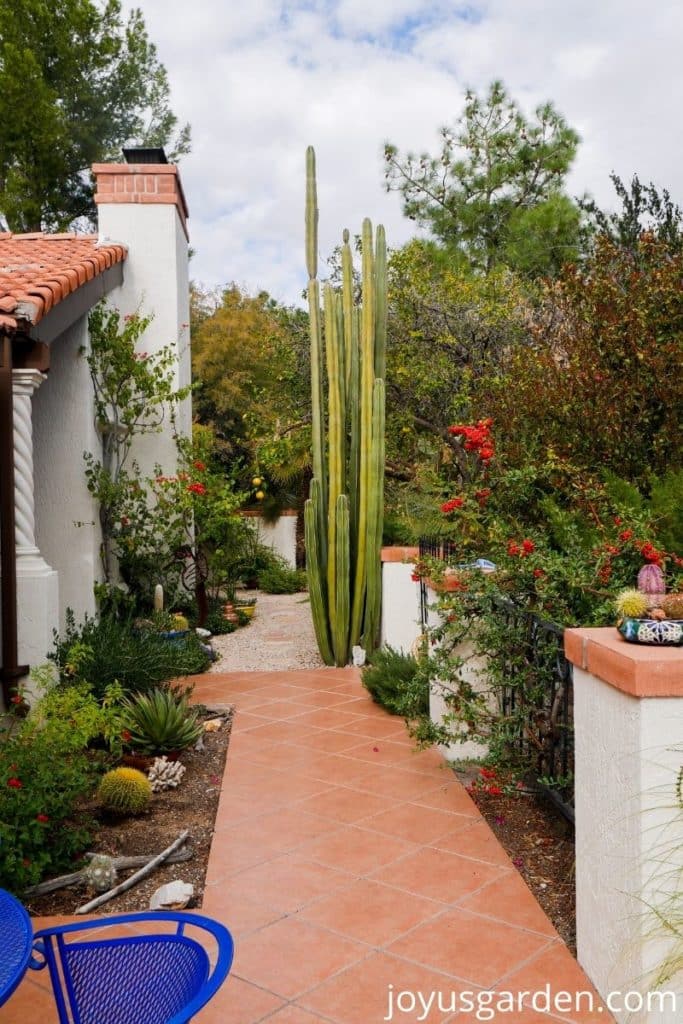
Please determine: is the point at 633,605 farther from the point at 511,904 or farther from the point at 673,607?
the point at 511,904

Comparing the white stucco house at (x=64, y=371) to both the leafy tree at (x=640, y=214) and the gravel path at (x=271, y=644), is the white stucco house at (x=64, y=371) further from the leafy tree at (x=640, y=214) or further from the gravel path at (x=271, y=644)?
the leafy tree at (x=640, y=214)

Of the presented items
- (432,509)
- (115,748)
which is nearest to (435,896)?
(115,748)

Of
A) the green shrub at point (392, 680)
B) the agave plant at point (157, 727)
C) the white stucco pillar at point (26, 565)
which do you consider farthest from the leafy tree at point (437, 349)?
the agave plant at point (157, 727)

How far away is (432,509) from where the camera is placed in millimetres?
7246

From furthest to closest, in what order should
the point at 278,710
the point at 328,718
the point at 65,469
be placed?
1. the point at 65,469
2. the point at 278,710
3. the point at 328,718

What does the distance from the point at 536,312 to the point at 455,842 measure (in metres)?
8.44

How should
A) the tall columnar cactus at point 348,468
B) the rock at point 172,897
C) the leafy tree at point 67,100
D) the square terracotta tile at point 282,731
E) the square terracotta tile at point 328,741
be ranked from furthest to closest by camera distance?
the leafy tree at point 67,100, the tall columnar cactus at point 348,468, the square terracotta tile at point 282,731, the square terracotta tile at point 328,741, the rock at point 172,897

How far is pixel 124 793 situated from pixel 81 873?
0.76 meters

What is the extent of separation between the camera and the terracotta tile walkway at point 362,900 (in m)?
2.83

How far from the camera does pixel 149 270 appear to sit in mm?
10000

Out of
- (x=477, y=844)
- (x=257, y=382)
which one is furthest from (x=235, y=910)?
(x=257, y=382)

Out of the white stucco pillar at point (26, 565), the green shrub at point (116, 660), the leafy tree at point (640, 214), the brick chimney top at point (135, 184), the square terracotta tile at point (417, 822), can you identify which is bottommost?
the square terracotta tile at point (417, 822)

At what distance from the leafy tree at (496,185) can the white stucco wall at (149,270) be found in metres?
8.72

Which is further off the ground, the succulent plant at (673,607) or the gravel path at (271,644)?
the succulent plant at (673,607)
